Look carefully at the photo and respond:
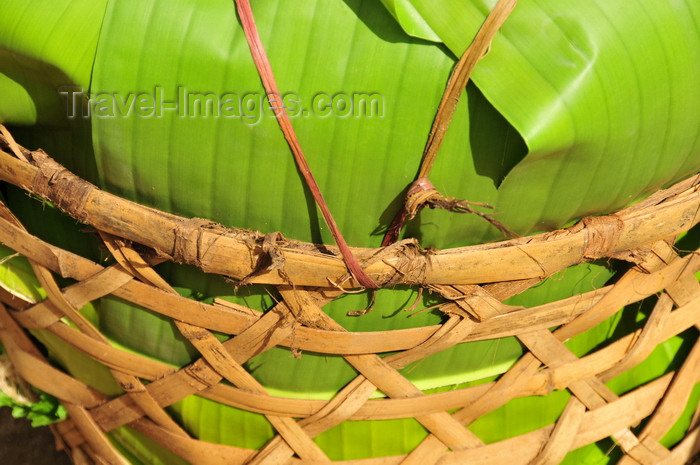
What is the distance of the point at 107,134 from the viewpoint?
2.35ft

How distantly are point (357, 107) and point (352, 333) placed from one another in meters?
0.28

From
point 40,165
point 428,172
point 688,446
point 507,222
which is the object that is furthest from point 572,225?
point 40,165

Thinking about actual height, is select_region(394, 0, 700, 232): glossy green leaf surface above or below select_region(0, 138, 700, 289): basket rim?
above

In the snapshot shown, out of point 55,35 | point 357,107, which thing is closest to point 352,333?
point 357,107

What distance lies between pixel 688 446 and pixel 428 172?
0.70 m

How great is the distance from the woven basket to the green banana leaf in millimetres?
36

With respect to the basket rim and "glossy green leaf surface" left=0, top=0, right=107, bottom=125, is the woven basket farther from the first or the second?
"glossy green leaf surface" left=0, top=0, right=107, bottom=125

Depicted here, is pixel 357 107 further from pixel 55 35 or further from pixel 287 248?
pixel 55 35

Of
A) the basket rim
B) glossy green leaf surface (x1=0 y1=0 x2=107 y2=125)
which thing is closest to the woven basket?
the basket rim

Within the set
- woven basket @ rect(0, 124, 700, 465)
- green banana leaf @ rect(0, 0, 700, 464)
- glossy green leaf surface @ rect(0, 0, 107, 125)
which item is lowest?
woven basket @ rect(0, 124, 700, 465)

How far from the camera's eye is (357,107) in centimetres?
67

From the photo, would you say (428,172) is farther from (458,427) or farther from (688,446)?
(688,446)

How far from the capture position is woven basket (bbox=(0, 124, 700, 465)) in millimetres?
734

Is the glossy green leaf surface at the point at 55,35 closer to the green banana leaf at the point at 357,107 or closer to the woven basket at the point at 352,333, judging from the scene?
the green banana leaf at the point at 357,107
